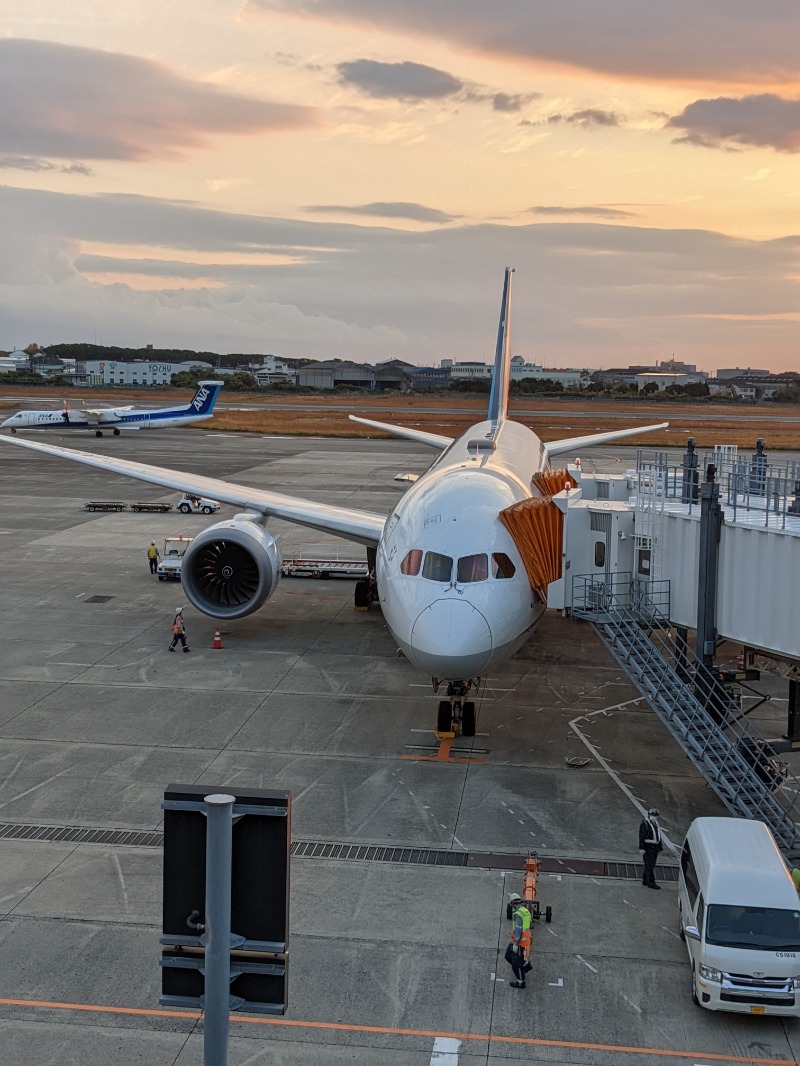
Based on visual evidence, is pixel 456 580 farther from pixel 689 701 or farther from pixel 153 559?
pixel 153 559

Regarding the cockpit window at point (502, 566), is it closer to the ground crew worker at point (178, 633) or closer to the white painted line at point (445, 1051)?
the white painted line at point (445, 1051)

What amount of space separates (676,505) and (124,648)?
15.1m

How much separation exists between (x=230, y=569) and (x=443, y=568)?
35.8 ft

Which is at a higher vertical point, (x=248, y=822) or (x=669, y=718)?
(x=248, y=822)

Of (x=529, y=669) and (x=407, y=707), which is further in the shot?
→ (x=529, y=669)

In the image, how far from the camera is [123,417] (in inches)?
3866

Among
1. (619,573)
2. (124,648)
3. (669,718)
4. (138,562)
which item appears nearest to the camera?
(669,718)

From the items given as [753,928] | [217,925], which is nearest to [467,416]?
[753,928]

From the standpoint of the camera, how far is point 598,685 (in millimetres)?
26078

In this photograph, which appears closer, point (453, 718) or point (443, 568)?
point (443, 568)

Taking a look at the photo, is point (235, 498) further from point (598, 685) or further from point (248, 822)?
point (248, 822)

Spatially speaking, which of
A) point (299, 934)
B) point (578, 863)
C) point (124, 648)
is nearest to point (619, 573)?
point (578, 863)

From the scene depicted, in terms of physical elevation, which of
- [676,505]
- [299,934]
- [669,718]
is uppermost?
[676,505]

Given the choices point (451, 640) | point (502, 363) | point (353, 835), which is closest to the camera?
point (353, 835)
